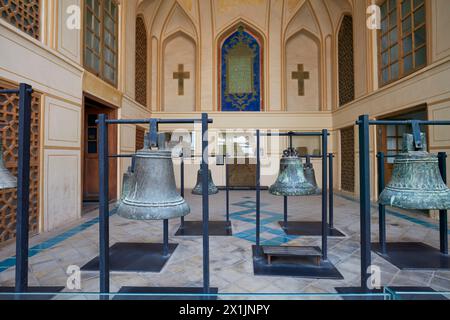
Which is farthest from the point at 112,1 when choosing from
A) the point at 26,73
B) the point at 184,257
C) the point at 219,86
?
the point at 184,257

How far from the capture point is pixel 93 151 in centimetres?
638

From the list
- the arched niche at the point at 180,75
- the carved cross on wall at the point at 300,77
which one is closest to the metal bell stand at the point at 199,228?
the arched niche at the point at 180,75

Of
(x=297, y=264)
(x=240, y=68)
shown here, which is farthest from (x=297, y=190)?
(x=240, y=68)

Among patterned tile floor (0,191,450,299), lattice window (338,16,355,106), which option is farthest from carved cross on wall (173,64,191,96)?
patterned tile floor (0,191,450,299)

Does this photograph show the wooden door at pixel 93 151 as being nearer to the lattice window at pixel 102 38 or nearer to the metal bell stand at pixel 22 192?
the lattice window at pixel 102 38

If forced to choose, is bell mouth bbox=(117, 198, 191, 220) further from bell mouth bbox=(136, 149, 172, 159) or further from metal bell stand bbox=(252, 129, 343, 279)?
metal bell stand bbox=(252, 129, 343, 279)

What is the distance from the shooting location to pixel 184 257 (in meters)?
2.87

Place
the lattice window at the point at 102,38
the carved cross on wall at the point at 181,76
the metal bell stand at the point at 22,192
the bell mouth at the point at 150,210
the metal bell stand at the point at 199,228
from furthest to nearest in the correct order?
the carved cross on wall at the point at 181,76, the lattice window at the point at 102,38, the metal bell stand at the point at 199,228, the metal bell stand at the point at 22,192, the bell mouth at the point at 150,210

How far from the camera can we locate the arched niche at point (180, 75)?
9766mm

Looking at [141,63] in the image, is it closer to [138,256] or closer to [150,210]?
[138,256]

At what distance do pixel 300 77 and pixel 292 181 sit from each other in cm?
817

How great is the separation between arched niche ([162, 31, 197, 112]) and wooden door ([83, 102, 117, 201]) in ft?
12.5

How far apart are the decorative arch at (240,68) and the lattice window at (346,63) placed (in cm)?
281

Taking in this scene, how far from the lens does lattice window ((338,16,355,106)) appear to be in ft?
26.2
